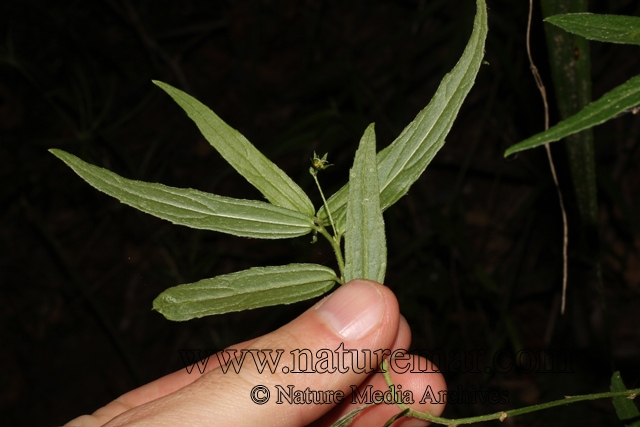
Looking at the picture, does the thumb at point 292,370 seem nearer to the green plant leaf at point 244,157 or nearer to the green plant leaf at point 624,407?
the green plant leaf at point 244,157

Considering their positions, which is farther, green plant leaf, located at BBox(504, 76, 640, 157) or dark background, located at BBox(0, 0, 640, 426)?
dark background, located at BBox(0, 0, 640, 426)

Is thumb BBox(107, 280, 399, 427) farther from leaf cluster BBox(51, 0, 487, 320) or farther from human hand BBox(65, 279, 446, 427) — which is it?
leaf cluster BBox(51, 0, 487, 320)

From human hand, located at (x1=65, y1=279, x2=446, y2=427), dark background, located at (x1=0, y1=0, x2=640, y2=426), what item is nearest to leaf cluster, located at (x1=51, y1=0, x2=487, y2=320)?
human hand, located at (x1=65, y1=279, x2=446, y2=427)

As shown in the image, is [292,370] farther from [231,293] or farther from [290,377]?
[231,293]

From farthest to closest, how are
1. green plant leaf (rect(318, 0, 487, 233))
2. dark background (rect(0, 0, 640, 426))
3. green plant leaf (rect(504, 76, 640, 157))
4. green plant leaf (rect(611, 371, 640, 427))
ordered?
dark background (rect(0, 0, 640, 426))
green plant leaf (rect(611, 371, 640, 427))
green plant leaf (rect(318, 0, 487, 233))
green plant leaf (rect(504, 76, 640, 157))

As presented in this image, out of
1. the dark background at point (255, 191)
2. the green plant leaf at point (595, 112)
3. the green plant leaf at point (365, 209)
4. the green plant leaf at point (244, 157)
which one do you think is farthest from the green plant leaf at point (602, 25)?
the dark background at point (255, 191)

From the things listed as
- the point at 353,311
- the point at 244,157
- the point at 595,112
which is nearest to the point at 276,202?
the point at 244,157

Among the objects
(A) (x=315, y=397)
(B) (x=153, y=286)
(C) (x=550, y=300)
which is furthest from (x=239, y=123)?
(A) (x=315, y=397)
